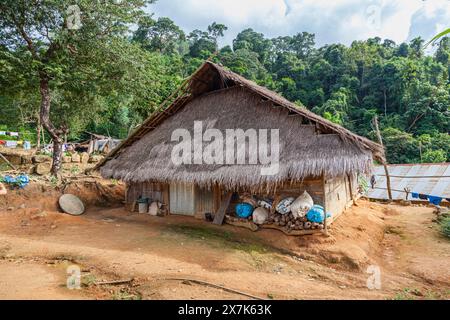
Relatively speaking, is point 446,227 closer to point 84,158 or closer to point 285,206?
point 285,206

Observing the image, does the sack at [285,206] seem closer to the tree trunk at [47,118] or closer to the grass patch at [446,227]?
the grass patch at [446,227]

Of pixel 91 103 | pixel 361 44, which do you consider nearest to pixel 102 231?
pixel 91 103

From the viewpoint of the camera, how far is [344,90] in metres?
30.1

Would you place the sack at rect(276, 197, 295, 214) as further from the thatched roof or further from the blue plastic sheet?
the thatched roof

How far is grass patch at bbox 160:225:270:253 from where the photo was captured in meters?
6.86

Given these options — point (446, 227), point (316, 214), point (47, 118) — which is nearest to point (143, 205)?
point (47, 118)

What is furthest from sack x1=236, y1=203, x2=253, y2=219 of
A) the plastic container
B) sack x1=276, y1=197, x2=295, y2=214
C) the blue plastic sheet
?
the plastic container

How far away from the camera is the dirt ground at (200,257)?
464cm

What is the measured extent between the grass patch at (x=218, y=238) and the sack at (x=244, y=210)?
600mm

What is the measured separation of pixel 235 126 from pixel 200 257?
4.17 m

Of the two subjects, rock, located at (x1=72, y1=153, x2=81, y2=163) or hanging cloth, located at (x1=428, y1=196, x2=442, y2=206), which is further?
rock, located at (x1=72, y1=153, x2=81, y2=163)

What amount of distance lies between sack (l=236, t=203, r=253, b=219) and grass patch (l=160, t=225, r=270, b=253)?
60 centimetres

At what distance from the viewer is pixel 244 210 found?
793 cm

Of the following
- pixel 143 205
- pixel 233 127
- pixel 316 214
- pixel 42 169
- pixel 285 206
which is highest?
pixel 233 127
